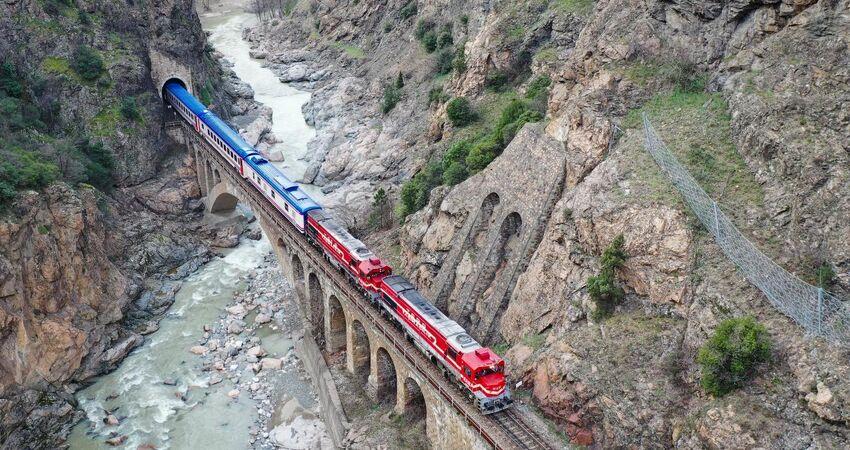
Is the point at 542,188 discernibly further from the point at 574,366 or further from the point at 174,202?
the point at 174,202

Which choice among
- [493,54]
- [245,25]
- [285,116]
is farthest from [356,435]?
[245,25]

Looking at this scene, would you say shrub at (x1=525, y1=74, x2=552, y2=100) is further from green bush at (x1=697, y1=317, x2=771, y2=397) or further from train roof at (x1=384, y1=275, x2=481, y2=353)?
green bush at (x1=697, y1=317, x2=771, y2=397)

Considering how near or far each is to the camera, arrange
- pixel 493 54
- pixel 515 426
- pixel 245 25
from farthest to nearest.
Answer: pixel 245 25, pixel 493 54, pixel 515 426

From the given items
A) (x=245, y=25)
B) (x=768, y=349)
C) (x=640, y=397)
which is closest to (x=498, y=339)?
(x=640, y=397)

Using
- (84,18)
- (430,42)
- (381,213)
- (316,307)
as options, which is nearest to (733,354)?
(316,307)

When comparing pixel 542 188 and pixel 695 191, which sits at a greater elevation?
pixel 695 191

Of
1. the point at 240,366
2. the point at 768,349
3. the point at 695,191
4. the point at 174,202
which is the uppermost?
the point at 695,191

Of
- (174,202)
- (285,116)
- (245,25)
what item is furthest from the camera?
(245,25)

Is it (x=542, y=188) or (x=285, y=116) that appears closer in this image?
(x=542, y=188)
